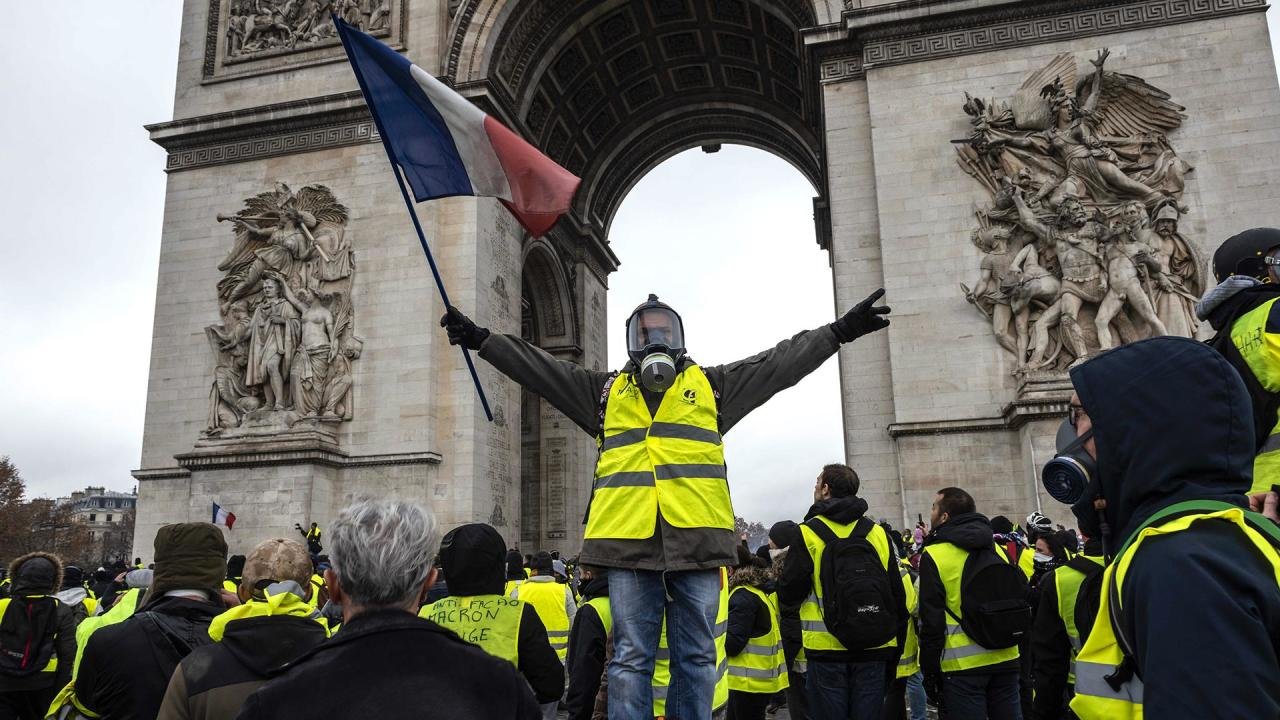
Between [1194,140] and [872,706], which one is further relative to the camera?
[1194,140]

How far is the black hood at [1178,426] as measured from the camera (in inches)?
63.8

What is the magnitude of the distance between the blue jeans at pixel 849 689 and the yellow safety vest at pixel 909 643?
0.95 feet

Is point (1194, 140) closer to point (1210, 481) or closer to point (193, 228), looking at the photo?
point (1210, 481)

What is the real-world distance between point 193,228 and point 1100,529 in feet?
64.6

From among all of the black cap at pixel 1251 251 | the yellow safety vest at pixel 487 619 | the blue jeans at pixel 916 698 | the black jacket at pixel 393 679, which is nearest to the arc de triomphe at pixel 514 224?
the blue jeans at pixel 916 698

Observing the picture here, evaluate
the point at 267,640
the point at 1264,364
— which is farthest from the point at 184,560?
the point at 1264,364

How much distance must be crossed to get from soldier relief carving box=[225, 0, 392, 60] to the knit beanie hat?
17.5 m

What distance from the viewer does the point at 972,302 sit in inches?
557

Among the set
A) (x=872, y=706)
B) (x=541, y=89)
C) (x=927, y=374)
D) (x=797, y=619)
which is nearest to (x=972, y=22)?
(x=927, y=374)

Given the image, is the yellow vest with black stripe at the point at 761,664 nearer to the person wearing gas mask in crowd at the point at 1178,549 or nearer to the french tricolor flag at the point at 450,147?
the french tricolor flag at the point at 450,147

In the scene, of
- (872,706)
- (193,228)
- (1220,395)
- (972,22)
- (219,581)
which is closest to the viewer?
(1220,395)

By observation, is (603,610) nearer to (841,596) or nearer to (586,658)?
(586,658)

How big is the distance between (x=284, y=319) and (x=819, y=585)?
14627mm

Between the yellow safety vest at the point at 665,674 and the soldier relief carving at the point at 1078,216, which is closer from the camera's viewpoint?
the yellow safety vest at the point at 665,674
